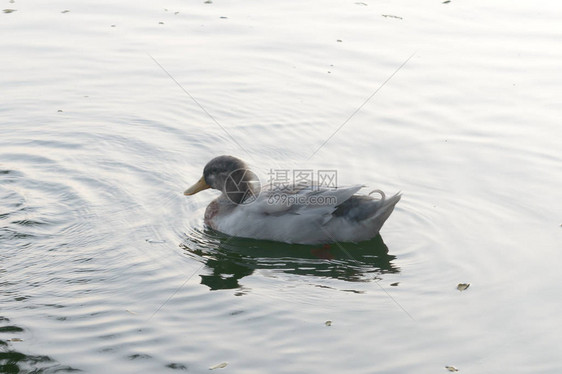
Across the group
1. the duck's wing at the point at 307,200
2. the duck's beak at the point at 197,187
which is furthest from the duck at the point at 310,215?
the duck's beak at the point at 197,187

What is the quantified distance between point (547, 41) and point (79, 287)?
398 inches

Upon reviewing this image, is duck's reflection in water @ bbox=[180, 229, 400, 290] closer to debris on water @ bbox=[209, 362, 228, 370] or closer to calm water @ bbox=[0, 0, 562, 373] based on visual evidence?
calm water @ bbox=[0, 0, 562, 373]

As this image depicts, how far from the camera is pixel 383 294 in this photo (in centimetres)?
734

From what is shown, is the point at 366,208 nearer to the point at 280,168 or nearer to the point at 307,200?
the point at 307,200

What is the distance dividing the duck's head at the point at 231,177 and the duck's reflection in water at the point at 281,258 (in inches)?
22.2

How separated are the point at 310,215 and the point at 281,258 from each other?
59cm

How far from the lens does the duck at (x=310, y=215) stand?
333 inches

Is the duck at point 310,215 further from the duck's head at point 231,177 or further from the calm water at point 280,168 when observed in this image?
the duck's head at point 231,177

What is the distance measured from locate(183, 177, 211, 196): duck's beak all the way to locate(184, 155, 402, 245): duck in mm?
576

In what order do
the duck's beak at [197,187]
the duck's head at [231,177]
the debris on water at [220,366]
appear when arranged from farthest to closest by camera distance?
the duck's beak at [197,187] < the duck's head at [231,177] < the debris on water at [220,366]

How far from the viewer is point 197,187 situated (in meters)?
9.34

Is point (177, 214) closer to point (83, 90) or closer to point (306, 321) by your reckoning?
point (306, 321)

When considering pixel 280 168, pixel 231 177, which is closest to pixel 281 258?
pixel 231 177

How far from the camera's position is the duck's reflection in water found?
7875 millimetres
